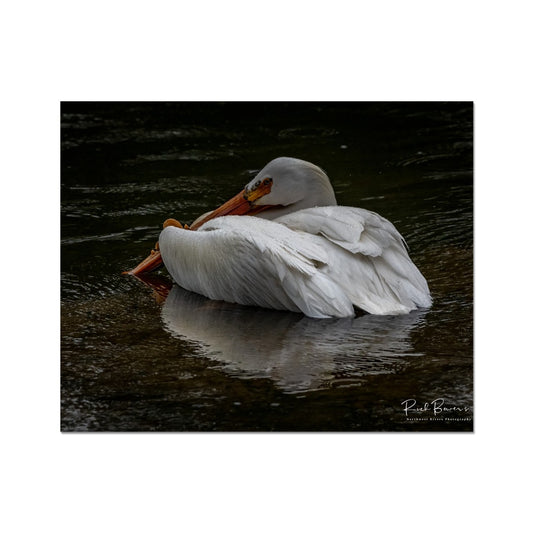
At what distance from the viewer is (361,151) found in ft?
29.0

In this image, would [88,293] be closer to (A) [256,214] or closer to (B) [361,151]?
(A) [256,214]

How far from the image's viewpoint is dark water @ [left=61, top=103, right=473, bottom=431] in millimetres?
5293

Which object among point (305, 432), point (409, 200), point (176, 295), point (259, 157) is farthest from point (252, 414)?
point (259, 157)

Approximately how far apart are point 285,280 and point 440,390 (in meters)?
1.13

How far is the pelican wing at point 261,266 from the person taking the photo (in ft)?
19.9

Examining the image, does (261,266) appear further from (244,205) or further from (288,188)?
(244,205)
